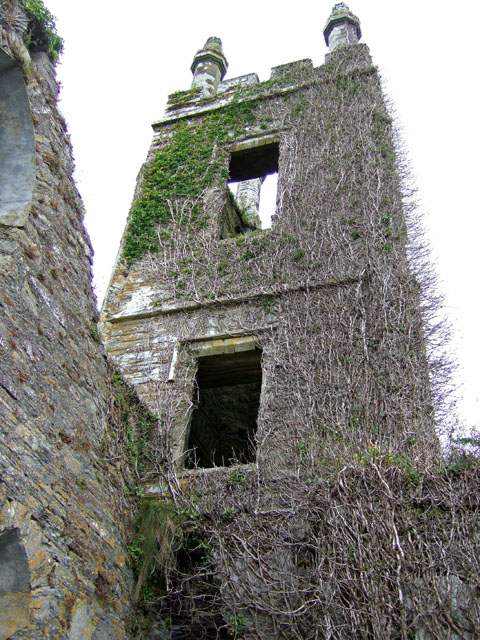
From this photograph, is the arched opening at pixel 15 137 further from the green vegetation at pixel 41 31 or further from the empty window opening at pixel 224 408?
the empty window opening at pixel 224 408

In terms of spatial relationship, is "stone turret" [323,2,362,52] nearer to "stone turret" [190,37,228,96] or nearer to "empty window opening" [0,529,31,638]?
"stone turret" [190,37,228,96]

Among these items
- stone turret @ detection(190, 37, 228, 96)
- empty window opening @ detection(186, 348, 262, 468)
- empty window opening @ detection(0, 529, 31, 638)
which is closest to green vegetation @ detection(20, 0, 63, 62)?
empty window opening @ detection(186, 348, 262, 468)

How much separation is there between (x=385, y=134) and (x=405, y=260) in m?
2.34

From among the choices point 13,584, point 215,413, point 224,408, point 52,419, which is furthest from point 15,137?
point 224,408

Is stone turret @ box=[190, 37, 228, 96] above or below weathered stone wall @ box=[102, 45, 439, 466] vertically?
above

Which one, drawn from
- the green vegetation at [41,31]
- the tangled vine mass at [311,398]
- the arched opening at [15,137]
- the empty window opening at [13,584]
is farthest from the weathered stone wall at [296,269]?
the green vegetation at [41,31]

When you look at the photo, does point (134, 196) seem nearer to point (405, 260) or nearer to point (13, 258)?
point (405, 260)

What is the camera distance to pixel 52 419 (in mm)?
4164

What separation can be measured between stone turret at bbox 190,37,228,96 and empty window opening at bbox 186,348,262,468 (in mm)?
5470

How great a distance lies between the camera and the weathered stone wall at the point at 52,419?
3572mm

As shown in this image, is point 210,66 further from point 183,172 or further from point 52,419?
point 52,419

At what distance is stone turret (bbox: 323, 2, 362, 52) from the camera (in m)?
10.7

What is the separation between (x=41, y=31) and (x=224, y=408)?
552 cm

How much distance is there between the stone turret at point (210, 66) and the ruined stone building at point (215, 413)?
3.12 metres
